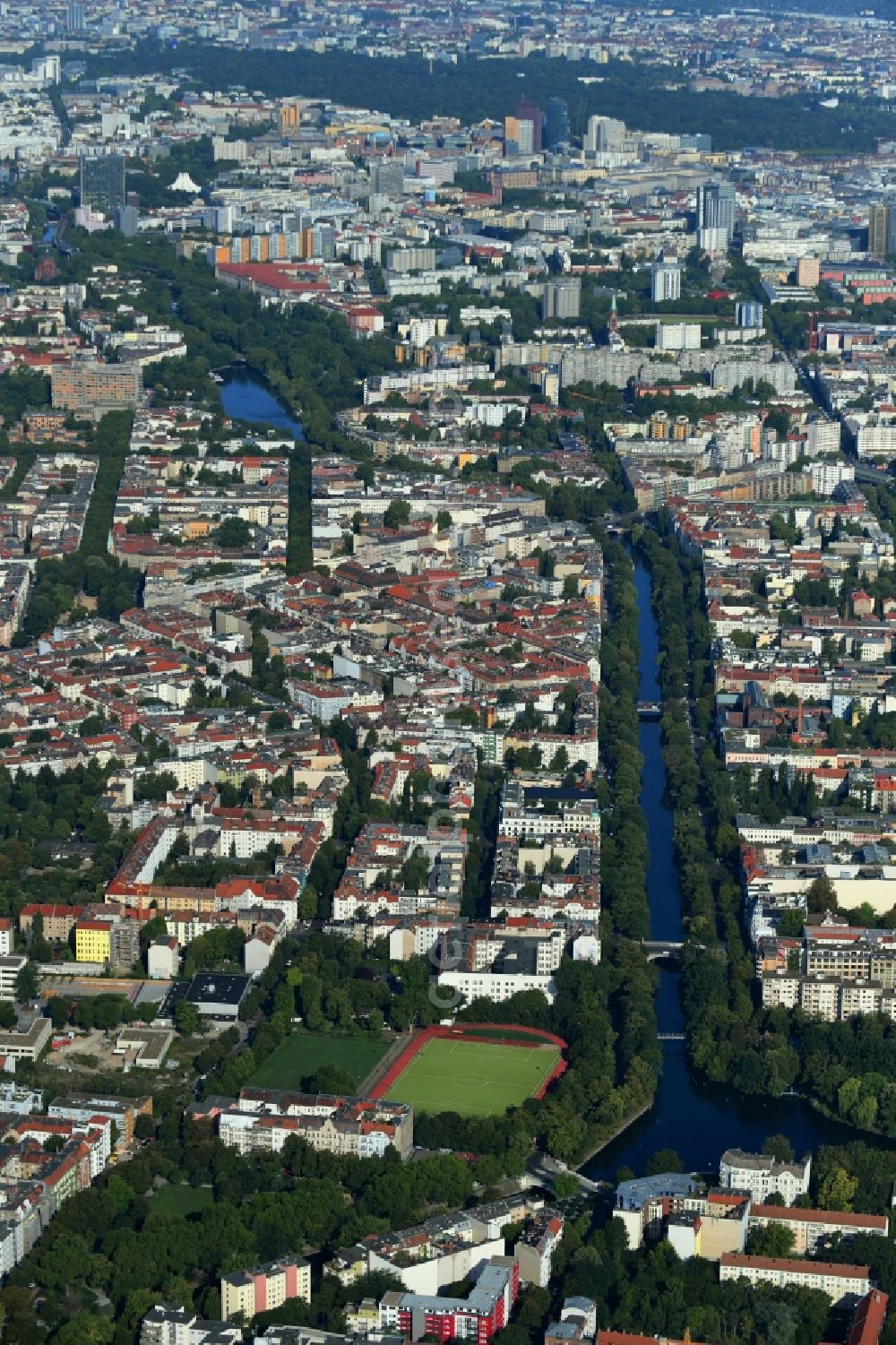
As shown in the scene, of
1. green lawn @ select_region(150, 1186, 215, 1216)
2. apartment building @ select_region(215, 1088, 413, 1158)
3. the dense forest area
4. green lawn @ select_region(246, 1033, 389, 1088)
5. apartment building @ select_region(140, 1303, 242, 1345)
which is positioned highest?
apartment building @ select_region(140, 1303, 242, 1345)

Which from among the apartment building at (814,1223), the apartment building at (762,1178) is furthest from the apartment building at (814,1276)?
the apartment building at (762,1178)

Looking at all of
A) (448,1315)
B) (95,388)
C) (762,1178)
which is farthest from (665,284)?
(448,1315)

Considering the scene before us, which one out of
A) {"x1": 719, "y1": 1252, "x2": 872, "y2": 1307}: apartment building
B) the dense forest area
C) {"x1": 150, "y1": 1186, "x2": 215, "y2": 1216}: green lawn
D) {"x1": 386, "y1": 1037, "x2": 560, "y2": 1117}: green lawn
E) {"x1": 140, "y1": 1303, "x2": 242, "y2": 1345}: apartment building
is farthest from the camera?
the dense forest area

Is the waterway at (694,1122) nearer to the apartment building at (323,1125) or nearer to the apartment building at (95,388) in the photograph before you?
the apartment building at (323,1125)

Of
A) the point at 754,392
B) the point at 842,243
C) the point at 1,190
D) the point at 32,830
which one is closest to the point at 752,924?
the point at 32,830

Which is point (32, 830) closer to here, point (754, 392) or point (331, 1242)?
point (331, 1242)

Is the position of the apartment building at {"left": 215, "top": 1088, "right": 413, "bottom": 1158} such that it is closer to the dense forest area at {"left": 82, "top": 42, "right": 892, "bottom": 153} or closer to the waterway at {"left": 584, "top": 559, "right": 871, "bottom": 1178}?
the waterway at {"left": 584, "top": 559, "right": 871, "bottom": 1178}

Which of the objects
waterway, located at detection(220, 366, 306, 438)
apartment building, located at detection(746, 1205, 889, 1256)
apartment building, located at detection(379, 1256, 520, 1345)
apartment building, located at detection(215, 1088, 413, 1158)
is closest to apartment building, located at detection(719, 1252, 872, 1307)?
apartment building, located at detection(746, 1205, 889, 1256)
